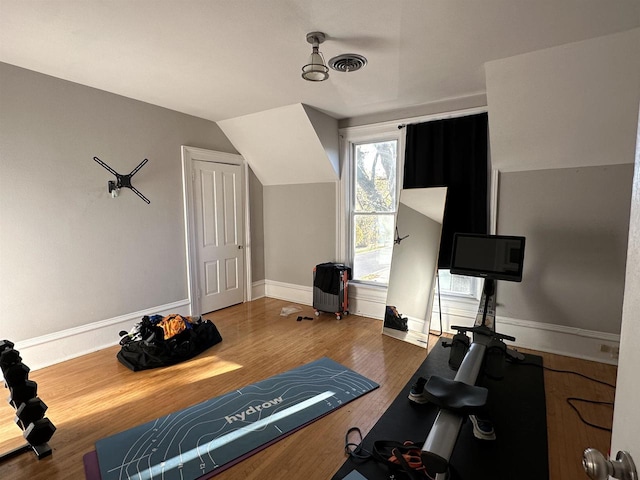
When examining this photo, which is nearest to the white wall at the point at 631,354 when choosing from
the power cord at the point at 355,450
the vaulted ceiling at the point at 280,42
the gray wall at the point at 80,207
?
the power cord at the point at 355,450

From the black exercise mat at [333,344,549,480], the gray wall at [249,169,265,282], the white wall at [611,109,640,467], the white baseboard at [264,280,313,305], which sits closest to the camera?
the white wall at [611,109,640,467]

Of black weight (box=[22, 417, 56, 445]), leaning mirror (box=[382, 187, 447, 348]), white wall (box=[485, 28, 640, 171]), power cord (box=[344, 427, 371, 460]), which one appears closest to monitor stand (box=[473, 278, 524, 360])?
leaning mirror (box=[382, 187, 447, 348])

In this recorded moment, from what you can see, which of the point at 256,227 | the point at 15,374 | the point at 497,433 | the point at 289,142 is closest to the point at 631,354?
the point at 497,433

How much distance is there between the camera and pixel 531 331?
3336mm

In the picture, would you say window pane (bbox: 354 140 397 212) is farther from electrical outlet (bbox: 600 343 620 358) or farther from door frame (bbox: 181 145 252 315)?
electrical outlet (bbox: 600 343 620 358)

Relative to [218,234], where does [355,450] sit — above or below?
below

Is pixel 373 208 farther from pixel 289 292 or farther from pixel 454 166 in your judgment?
pixel 289 292

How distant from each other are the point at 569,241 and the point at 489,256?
0.84 meters

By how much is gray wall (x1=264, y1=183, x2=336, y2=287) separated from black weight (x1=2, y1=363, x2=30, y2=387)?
3282 millimetres

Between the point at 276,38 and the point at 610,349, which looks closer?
the point at 276,38

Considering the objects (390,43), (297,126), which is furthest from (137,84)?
(390,43)

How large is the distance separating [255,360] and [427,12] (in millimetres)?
2985

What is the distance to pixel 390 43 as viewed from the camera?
7.81 feet

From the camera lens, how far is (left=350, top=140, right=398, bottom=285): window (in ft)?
13.7
